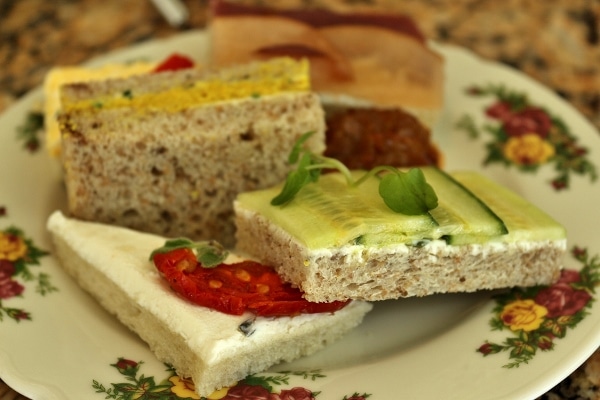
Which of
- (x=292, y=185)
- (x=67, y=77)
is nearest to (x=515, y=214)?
(x=292, y=185)

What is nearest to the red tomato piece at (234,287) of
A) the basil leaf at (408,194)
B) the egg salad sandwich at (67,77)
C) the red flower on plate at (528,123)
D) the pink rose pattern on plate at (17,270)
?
the basil leaf at (408,194)

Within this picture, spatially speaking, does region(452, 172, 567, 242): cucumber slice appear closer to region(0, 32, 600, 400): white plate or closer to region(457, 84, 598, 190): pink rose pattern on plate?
region(0, 32, 600, 400): white plate

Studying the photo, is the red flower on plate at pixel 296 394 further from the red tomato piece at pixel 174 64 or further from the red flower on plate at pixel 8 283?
the red tomato piece at pixel 174 64

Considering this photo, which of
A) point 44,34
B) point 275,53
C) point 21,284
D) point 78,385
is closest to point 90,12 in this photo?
point 44,34

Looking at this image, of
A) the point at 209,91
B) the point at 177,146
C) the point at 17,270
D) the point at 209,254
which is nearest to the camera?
the point at 209,254

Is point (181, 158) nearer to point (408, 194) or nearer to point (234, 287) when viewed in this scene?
point (234, 287)

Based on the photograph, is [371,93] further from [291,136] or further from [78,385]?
[78,385]

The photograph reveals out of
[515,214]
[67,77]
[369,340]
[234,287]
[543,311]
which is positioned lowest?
[369,340]
